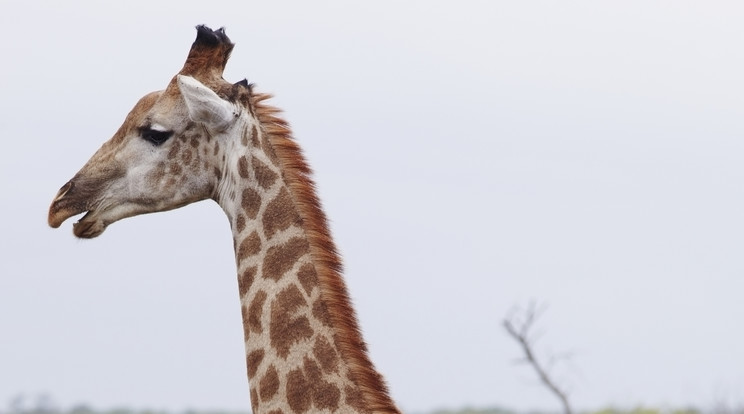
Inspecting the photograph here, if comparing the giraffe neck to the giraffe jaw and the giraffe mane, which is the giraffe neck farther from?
the giraffe jaw

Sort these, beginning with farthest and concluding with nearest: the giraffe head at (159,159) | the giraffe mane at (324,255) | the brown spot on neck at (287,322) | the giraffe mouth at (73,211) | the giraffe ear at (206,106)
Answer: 1. the giraffe mouth at (73,211)
2. the giraffe head at (159,159)
3. the giraffe ear at (206,106)
4. the brown spot on neck at (287,322)
5. the giraffe mane at (324,255)

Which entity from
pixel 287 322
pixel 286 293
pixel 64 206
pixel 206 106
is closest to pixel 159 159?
pixel 206 106

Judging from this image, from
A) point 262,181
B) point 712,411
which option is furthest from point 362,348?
point 712,411

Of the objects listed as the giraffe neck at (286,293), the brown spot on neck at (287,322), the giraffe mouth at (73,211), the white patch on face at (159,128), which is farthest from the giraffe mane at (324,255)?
the giraffe mouth at (73,211)

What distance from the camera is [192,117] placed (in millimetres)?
7629

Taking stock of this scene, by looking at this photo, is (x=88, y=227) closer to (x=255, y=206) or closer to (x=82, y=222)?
(x=82, y=222)

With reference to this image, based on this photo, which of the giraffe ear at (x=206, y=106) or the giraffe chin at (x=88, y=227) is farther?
the giraffe chin at (x=88, y=227)

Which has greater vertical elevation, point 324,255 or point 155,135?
point 155,135

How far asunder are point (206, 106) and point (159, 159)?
471 millimetres

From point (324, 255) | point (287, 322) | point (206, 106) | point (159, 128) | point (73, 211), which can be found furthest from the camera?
point (73, 211)

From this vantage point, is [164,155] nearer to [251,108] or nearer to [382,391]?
[251,108]

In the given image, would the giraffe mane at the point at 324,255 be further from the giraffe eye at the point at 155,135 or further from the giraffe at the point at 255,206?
the giraffe eye at the point at 155,135

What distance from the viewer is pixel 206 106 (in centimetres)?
753

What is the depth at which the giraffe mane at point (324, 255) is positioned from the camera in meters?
6.92
